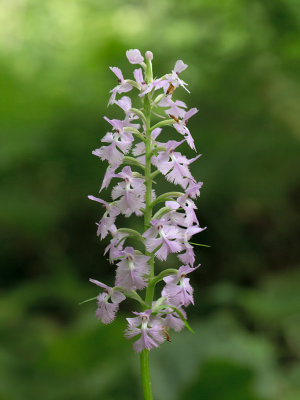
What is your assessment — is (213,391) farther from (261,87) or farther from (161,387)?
(261,87)

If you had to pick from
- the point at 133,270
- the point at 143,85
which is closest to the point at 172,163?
the point at 143,85

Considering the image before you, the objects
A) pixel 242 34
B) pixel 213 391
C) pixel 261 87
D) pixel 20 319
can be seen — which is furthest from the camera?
pixel 261 87

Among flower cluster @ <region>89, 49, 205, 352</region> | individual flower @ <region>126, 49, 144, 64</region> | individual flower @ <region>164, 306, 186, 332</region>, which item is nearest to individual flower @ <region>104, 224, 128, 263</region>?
flower cluster @ <region>89, 49, 205, 352</region>

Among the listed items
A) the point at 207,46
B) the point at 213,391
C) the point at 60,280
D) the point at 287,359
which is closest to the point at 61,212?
the point at 60,280

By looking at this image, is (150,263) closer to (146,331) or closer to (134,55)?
(146,331)

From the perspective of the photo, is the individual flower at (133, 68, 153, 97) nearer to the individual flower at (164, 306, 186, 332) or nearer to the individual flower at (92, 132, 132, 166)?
the individual flower at (92, 132, 132, 166)
